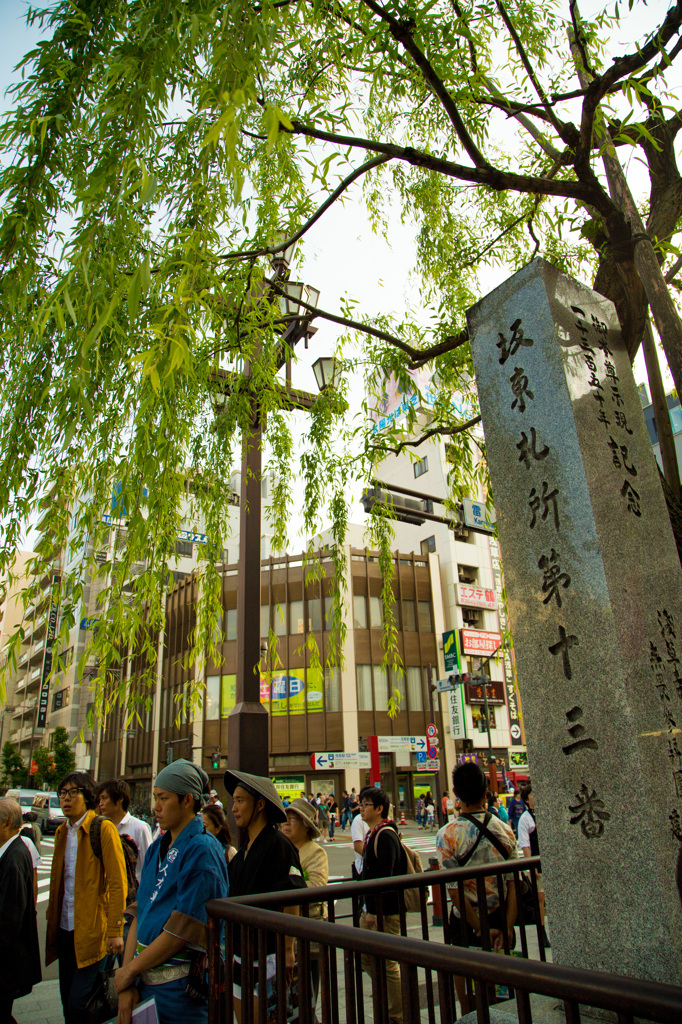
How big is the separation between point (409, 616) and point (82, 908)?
112 ft

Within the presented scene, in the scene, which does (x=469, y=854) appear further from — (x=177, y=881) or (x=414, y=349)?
(x=414, y=349)

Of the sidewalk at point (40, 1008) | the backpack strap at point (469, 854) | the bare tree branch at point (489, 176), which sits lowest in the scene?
the sidewalk at point (40, 1008)

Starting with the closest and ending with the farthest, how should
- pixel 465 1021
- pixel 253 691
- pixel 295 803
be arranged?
pixel 465 1021 → pixel 295 803 → pixel 253 691

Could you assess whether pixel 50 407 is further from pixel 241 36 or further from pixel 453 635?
pixel 453 635

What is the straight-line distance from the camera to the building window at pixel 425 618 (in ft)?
125

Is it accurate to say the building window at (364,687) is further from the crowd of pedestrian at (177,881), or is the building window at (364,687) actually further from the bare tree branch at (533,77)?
the bare tree branch at (533,77)

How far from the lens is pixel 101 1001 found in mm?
4027

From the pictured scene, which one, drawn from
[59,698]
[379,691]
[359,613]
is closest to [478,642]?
[379,691]

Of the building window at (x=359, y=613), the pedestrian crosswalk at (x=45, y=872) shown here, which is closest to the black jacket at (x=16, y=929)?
the pedestrian crosswalk at (x=45, y=872)

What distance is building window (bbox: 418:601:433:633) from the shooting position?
3809cm

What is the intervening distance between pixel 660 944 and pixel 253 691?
379 centimetres

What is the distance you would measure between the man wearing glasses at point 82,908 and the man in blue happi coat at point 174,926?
4.31 feet

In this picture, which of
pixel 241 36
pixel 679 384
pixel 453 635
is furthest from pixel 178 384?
pixel 453 635

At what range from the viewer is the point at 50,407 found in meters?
2.88
